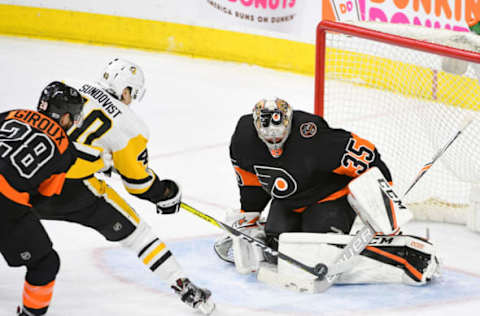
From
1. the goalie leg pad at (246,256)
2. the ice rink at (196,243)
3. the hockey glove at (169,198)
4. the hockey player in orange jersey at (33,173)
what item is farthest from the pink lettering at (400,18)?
the hockey player in orange jersey at (33,173)

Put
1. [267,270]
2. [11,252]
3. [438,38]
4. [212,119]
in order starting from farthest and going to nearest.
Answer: [212,119]
[438,38]
[267,270]
[11,252]

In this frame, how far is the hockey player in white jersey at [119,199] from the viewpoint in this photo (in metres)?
2.82

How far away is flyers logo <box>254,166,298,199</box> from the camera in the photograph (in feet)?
10.5

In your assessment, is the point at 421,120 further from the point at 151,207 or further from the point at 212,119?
the point at 212,119

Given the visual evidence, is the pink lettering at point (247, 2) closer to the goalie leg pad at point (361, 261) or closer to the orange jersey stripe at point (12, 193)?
the goalie leg pad at point (361, 261)

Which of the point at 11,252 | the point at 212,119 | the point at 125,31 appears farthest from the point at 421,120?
the point at 125,31

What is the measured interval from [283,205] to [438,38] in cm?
105

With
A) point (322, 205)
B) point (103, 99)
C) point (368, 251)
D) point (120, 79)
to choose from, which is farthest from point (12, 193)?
point (368, 251)

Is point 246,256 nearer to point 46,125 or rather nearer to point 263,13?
point 46,125

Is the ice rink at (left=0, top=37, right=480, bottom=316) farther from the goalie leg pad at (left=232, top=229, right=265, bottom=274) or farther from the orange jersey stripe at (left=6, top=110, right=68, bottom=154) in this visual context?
the orange jersey stripe at (left=6, top=110, right=68, bottom=154)

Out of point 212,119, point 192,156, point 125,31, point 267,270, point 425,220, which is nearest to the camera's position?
point 267,270

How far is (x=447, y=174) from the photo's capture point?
4.03 metres

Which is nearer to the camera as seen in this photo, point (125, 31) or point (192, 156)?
point (192, 156)

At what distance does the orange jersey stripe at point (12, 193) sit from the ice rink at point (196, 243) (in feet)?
1.74
